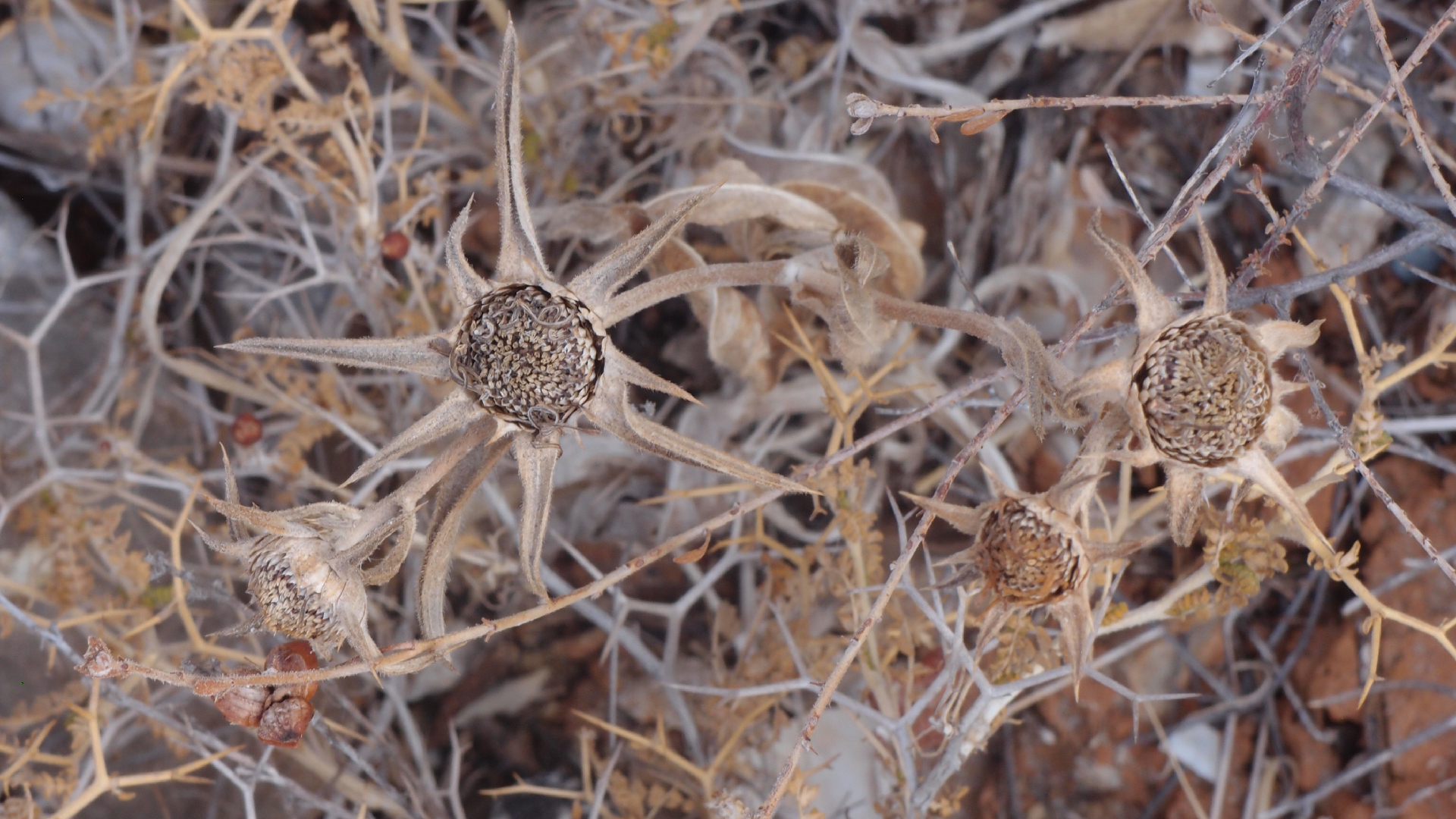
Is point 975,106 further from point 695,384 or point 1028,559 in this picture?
point 695,384

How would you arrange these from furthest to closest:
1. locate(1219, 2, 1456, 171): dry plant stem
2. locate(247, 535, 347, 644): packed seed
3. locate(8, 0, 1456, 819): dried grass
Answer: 1. locate(8, 0, 1456, 819): dried grass
2. locate(1219, 2, 1456, 171): dry plant stem
3. locate(247, 535, 347, 644): packed seed

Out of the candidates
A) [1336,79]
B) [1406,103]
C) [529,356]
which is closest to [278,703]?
[529,356]

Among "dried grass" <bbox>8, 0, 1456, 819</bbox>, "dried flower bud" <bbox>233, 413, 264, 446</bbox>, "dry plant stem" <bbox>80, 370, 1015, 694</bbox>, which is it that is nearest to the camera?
"dry plant stem" <bbox>80, 370, 1015, 694</bbox>

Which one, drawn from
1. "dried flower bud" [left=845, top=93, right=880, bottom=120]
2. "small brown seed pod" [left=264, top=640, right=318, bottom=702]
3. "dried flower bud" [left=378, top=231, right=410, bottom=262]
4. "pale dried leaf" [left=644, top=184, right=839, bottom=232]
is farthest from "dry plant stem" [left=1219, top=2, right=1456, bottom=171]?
"small brown seed pod" [left=264, top=640, right=318, bottom=702]

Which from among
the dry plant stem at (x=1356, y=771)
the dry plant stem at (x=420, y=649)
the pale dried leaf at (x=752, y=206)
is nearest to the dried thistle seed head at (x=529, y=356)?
the dry plant stem at (x=420, y=649)

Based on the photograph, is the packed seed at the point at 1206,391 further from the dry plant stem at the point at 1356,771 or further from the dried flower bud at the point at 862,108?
the dry plant stem at the point at 1356,771

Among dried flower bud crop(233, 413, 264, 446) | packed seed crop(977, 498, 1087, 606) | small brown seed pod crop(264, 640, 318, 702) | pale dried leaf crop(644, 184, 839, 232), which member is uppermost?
pale dried leaf crop(644, 184, 839, 232)

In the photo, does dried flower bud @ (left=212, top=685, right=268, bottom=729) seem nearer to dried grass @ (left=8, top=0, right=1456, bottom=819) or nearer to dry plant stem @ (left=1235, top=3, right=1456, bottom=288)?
dried grass @ (left=8, top=0, right=1456, bottom=819)
